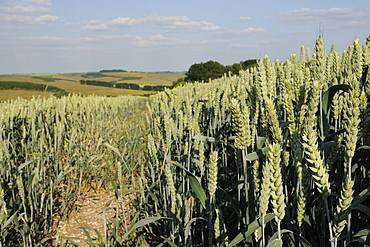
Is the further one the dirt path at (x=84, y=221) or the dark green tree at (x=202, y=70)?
the dark green tree at (x=202, y=70)

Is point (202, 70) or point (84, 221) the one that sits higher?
point (202, 70)

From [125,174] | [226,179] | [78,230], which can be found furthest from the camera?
[125,174]

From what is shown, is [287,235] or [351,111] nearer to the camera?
[351,111]

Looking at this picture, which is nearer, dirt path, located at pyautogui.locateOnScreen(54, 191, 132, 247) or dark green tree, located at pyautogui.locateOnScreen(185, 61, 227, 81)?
dirt path, located at pyautogui.locateOnScreen(54, 191, 132, 247)

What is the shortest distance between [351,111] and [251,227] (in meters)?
0.53

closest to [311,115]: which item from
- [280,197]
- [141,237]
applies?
[280,197]

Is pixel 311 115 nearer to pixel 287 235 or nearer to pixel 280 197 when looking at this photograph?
pixel 280 197

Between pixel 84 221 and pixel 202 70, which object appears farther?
pixel 202 70

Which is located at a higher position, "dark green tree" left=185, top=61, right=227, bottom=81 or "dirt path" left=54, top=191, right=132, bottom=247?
"dark green tree" left=185, top=61, right=227, bottom=81

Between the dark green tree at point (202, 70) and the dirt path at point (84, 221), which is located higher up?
the dark green tree at point (202, 70)

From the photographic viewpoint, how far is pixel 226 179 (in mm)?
2135

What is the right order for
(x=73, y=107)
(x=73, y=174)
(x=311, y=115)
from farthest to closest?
(x=73, y=107), (x=73, y=174), (x=311, y=115)

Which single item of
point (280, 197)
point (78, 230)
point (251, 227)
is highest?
point (280, 197)

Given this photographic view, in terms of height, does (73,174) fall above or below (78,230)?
above
